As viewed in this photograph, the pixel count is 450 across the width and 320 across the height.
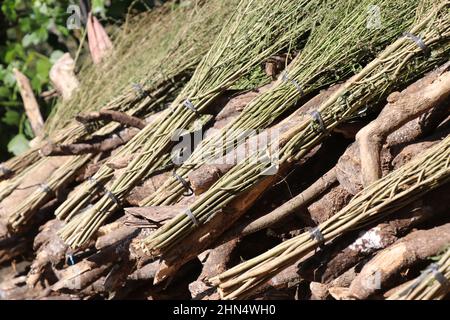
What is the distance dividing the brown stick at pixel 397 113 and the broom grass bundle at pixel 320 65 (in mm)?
219

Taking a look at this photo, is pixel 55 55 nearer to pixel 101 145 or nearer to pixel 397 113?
pixel 101 145

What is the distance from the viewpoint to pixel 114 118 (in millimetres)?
2658

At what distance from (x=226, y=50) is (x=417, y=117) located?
755mm

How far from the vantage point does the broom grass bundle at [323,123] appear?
2.10 m

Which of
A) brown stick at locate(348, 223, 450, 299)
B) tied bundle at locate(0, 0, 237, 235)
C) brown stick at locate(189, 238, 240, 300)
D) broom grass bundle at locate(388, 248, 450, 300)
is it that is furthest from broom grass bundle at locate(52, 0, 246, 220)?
broom grass bundle at locate(388, 248, 450, 300)

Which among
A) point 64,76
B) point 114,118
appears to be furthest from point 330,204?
point 64,76

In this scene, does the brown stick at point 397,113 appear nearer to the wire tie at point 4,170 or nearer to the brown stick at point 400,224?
the brown stick at point 400,224

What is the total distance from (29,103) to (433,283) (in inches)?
96.8

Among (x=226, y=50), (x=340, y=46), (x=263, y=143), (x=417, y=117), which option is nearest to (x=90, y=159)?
(x=226, y=50)

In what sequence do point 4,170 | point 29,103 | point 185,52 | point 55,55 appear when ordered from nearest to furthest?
point 185,52, point 4,170, point 29,103, point 55,55

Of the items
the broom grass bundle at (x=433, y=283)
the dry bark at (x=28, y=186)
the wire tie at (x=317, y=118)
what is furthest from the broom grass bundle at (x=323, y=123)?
the dry bark at (x=28, y=186)

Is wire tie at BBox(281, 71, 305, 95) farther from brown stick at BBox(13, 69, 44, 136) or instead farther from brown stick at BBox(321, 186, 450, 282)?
brown stick at BBox(13, 69, 44, 136)

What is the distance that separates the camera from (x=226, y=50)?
8.41 ft
